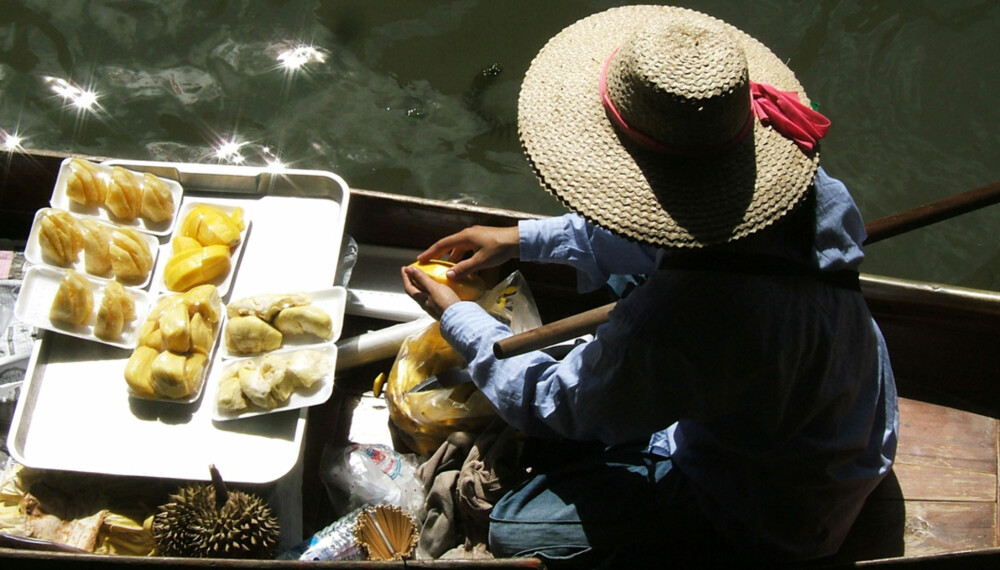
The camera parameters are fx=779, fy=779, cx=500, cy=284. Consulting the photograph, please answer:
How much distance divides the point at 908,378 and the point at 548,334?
1.75 m

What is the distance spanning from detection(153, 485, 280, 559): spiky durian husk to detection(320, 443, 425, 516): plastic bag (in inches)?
13.9

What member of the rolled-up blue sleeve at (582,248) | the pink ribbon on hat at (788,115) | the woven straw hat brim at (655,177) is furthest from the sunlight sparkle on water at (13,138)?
the pink ribbon on hat at (788,115)

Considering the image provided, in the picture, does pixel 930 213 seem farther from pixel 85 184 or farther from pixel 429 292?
pixel 85 184

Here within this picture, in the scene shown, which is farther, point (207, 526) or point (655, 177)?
point (207, 526)

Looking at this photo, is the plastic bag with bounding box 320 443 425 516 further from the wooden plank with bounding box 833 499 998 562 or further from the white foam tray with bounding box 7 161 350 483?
the wooden plank with bounding box 833 499 998 562

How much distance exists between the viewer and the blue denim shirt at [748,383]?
A: 1705mm

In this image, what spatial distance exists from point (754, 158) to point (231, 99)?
354 cm

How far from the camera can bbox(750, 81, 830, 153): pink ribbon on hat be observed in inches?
69.0

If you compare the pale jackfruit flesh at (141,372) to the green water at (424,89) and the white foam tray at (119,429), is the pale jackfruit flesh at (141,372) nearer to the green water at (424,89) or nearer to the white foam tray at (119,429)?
the white foam tray at (119,429)

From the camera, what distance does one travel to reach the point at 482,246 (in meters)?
2.69

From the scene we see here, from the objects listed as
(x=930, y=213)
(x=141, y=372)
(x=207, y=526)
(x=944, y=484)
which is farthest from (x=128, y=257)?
(x=944, y=484)

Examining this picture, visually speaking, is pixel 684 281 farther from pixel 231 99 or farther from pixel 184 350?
pixel 231 99

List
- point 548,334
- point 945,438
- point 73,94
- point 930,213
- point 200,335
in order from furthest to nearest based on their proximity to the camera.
A: point 73,94 < point 945,438 < point 200,335 < point 930,213 < point 548,334

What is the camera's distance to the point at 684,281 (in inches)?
67.1
